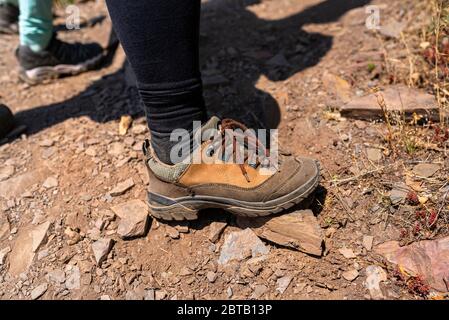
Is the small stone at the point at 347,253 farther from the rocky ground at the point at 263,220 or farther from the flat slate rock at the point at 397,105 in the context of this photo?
the flat slate rock at the point at 397,105

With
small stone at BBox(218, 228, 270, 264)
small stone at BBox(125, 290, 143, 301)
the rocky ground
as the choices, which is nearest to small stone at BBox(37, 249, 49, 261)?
the rocky ground

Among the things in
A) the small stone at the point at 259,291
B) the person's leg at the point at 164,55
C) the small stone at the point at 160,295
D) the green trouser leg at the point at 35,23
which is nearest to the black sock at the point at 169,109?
the person's leg at the point at 164,55

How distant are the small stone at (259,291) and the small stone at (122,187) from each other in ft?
2.90

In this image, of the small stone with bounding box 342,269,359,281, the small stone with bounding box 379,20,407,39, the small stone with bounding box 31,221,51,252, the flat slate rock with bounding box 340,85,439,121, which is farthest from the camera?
the small stone with bounding box 379,20,407,39

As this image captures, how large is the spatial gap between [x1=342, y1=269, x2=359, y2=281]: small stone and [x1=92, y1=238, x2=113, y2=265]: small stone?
1089mm

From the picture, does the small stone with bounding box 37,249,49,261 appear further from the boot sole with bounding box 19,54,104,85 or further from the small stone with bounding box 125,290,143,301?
the boot sole with bounding box 19,54,104,85

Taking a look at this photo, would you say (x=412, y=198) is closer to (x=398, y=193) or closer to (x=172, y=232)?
(x=398, y=193)

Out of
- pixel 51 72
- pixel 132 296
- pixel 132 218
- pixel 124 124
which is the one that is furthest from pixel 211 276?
pixel 51 72

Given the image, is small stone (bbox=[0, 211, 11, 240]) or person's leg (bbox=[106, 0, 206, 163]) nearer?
person's leg (bbox=[106, 0, 206, 163])

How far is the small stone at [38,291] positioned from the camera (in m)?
2.06

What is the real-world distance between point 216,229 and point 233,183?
277 mm

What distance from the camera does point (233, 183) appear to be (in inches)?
83.6

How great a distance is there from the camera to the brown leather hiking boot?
2096 millimetres
